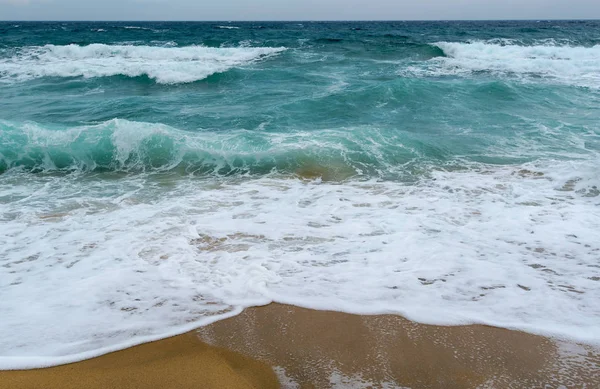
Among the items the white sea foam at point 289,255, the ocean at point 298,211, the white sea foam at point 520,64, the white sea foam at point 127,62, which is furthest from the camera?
the white sea foam at point 127,62

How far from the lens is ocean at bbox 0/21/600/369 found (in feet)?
12.2

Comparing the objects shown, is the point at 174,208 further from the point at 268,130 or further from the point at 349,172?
the point at 268,130

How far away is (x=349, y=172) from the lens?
7.60m

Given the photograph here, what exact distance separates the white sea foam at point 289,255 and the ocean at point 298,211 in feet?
0.07

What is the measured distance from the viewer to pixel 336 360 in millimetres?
3055

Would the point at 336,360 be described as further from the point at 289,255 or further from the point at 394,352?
the point at 289,255

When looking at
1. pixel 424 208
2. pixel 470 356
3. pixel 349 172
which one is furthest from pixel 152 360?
pixel 349 172

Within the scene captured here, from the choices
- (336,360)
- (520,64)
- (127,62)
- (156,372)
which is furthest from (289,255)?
(127,62)

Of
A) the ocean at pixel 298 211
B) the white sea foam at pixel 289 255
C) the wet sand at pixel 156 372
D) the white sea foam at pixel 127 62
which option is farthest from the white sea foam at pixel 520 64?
the wet sand at pixel 156 372

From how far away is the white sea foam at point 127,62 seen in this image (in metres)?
17.9

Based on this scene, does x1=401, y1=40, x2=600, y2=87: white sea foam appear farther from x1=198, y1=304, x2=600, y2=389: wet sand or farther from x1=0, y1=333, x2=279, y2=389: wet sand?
x1=0, y1=333, x2=279, y2=389: wet sand

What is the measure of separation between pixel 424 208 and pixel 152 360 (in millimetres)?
3855

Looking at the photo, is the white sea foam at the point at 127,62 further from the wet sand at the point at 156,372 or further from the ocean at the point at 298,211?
the wet sand at the point at 156,372

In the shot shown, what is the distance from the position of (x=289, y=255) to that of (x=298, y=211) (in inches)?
51.1
